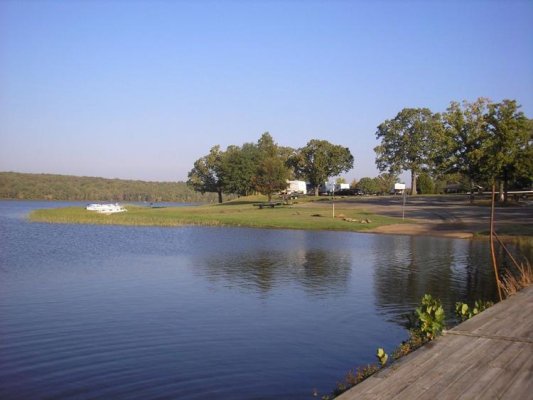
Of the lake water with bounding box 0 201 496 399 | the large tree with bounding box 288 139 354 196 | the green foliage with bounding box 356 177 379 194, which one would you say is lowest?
the lake water with bounding box 0 201 496 399

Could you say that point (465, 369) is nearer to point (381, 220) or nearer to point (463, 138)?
point (381, 220)

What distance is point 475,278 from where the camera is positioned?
22500mm

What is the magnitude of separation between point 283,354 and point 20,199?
183346mm

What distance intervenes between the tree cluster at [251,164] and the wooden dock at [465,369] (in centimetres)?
8876

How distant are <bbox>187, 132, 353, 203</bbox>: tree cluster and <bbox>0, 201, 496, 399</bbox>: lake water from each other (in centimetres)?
6712

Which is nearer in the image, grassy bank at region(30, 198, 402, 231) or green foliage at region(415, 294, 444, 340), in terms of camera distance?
green foliage at region(415, 294, 444, 340)

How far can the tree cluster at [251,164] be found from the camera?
9988cm

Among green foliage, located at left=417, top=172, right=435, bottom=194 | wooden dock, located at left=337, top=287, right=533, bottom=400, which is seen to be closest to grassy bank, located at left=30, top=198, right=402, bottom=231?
wooden dock, located at left=337, top=287, right=533, bottom=400

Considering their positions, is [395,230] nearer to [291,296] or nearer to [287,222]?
[287,222]

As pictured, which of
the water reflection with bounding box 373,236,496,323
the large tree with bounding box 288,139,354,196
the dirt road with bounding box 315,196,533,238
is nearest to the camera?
the water reflection with bounding box 373,236,496,323

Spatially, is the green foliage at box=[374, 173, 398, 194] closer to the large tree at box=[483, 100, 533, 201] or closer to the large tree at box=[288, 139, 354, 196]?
the large tree at box=[288, 139, 354, 196]

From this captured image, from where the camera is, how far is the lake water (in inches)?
416

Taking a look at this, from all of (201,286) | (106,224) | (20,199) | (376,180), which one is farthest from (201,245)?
(20,199)

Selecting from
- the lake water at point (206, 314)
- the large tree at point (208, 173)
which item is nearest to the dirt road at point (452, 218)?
the lake water at point (206, 314)
